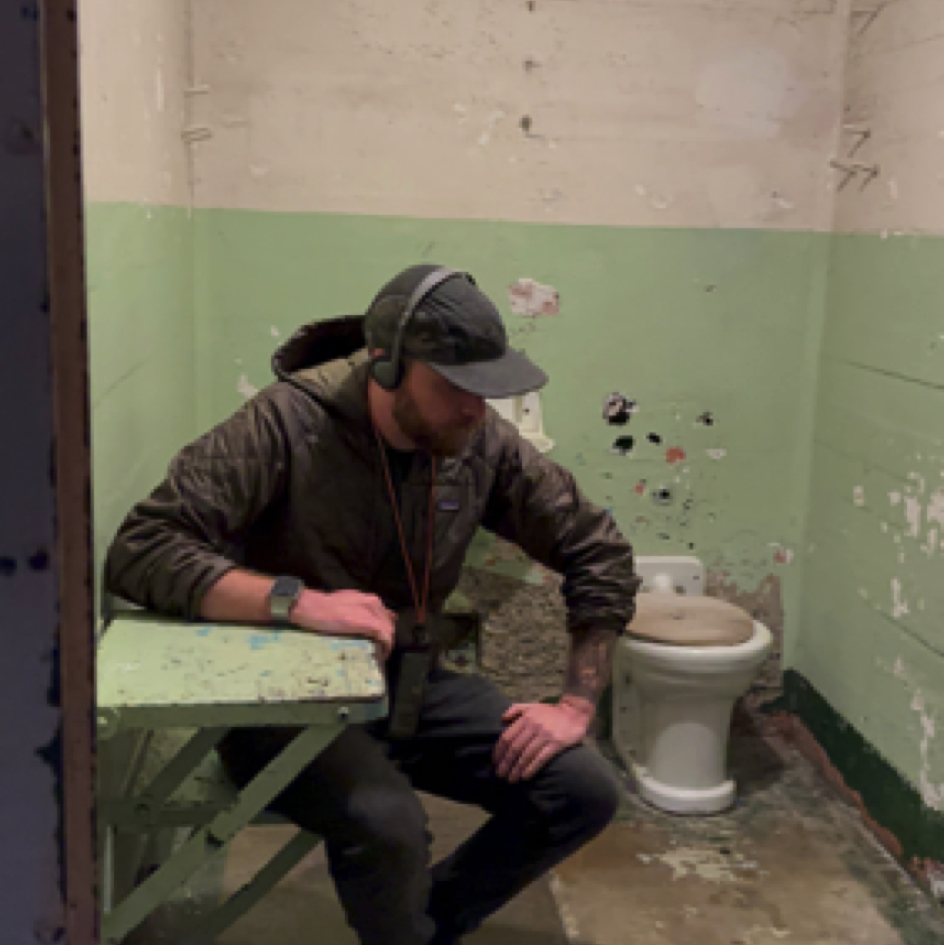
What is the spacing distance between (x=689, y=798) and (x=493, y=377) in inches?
52.9

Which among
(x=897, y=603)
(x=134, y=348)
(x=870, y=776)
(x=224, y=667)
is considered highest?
(x=134, y=348)

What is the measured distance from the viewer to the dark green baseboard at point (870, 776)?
211cm

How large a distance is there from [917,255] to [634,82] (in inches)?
31.1

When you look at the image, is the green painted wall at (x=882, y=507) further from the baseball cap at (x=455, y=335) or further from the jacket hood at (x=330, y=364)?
the jacket hood at (x=330, y=364)

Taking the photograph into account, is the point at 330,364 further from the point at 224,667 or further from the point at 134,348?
the point at 224,667

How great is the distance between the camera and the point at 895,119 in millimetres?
2334

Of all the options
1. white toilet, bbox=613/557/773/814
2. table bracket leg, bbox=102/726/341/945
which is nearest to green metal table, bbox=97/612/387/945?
table bracket leg, bbox=102/726/341/945

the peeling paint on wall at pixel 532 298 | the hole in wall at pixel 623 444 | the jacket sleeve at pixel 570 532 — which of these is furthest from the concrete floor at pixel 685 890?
the peeling paint on wall at pixel 532 298

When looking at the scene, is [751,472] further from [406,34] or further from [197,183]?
[197,183]

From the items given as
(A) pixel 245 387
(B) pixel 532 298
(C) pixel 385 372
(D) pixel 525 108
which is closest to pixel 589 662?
(C) pixel 385 372

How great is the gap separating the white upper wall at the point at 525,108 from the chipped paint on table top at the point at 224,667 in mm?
1342

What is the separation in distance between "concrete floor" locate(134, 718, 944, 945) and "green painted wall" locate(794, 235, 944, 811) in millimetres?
228

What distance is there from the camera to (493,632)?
8.80 ft

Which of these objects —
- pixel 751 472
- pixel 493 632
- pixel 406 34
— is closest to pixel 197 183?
pixel 406 34
